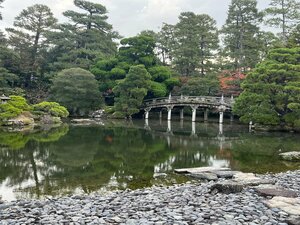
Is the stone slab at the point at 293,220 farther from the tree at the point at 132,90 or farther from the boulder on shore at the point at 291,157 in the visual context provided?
the tree at the point at 132,90

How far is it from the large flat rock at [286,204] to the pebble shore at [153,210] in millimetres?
129

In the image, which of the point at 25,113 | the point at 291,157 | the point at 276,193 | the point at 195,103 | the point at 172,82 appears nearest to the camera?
the point at 276,193

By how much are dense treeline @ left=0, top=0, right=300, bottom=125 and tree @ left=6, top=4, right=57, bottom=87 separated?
0.13 metres

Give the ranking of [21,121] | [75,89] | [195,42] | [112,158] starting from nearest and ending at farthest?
[112,158], [21,121], [75,89], [195,42]

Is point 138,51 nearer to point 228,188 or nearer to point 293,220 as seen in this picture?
point 228,188

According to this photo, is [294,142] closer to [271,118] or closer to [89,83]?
[271,118]

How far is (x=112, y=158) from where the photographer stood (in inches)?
587

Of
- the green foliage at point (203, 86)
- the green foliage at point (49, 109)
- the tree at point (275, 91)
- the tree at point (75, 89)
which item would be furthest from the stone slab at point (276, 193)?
the tree at point (75, 89)

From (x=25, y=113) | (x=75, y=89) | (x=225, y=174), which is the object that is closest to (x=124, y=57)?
(x=75, y=89)

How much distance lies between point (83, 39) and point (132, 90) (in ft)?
49.8

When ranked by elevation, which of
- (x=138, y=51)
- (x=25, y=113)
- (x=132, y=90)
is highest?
(x=138, y=51)

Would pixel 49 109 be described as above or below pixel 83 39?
below

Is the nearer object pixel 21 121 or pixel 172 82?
pixel 21 121

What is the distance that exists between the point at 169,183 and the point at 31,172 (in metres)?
5.00
